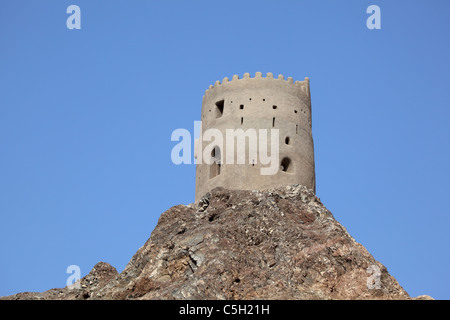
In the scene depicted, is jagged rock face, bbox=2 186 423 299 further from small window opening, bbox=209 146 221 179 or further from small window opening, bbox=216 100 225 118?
small window opening, bbox=216 100 225 118

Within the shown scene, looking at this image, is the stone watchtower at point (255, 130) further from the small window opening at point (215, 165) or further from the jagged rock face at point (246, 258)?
the jagged rock face at point (246, 258)

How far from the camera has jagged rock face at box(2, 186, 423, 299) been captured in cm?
3450

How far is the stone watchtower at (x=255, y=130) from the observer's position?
41.1 meters

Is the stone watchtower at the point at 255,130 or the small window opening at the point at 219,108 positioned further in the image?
the small window opening at the point at 219,108

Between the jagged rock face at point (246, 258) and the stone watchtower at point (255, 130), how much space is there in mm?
1008

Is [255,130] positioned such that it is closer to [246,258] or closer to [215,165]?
[215,165]

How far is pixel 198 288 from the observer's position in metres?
33.5

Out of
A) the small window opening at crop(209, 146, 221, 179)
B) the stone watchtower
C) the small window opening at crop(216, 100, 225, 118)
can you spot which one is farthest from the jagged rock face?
the small window opening at crop(216, 100, 225, 118)

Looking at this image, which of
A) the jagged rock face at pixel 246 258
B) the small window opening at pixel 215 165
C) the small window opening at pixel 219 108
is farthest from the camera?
the small window opening at pixel 219 108

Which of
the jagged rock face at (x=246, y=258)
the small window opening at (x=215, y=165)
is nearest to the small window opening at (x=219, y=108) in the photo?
the small window opening at (x=215, y=165)

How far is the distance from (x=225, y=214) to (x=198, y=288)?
21.7ft
